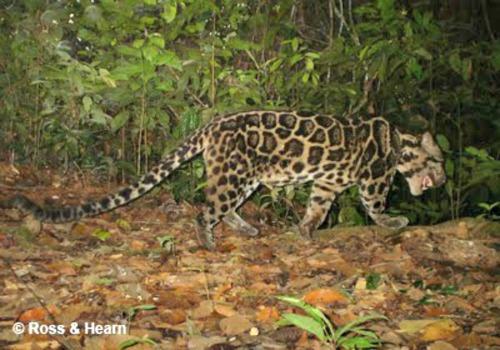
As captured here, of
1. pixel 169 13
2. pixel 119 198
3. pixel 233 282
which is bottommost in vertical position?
pixel 233 282

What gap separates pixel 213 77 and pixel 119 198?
1519mm

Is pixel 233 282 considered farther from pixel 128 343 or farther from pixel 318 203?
pixel 318 203

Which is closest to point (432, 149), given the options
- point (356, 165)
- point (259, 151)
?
point (356, 165)

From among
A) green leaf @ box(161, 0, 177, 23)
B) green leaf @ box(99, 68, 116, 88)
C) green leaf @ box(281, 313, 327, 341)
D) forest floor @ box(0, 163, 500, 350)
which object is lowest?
forest floor @ box(0, 163, 500, 350)

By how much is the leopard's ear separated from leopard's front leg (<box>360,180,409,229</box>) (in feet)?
1.83

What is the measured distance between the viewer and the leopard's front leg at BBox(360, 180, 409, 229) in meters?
5.34

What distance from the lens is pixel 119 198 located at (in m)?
4.68

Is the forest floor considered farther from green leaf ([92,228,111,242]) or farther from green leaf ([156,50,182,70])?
green leaf ([156,50,182,70])

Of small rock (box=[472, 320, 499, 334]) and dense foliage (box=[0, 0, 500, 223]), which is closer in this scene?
small rock (box=[472, 320, 499, 334])

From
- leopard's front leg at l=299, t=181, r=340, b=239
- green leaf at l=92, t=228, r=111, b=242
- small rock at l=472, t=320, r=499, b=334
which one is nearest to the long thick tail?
green leaf at l=92, t=228, r=111, b=242

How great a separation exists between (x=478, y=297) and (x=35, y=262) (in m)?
2.89

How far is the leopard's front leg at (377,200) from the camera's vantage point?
534 centimetres

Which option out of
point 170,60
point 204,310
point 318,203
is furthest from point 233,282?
point 170,60

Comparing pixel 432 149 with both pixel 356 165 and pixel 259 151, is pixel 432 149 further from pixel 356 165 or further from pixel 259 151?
pixel 259 151
